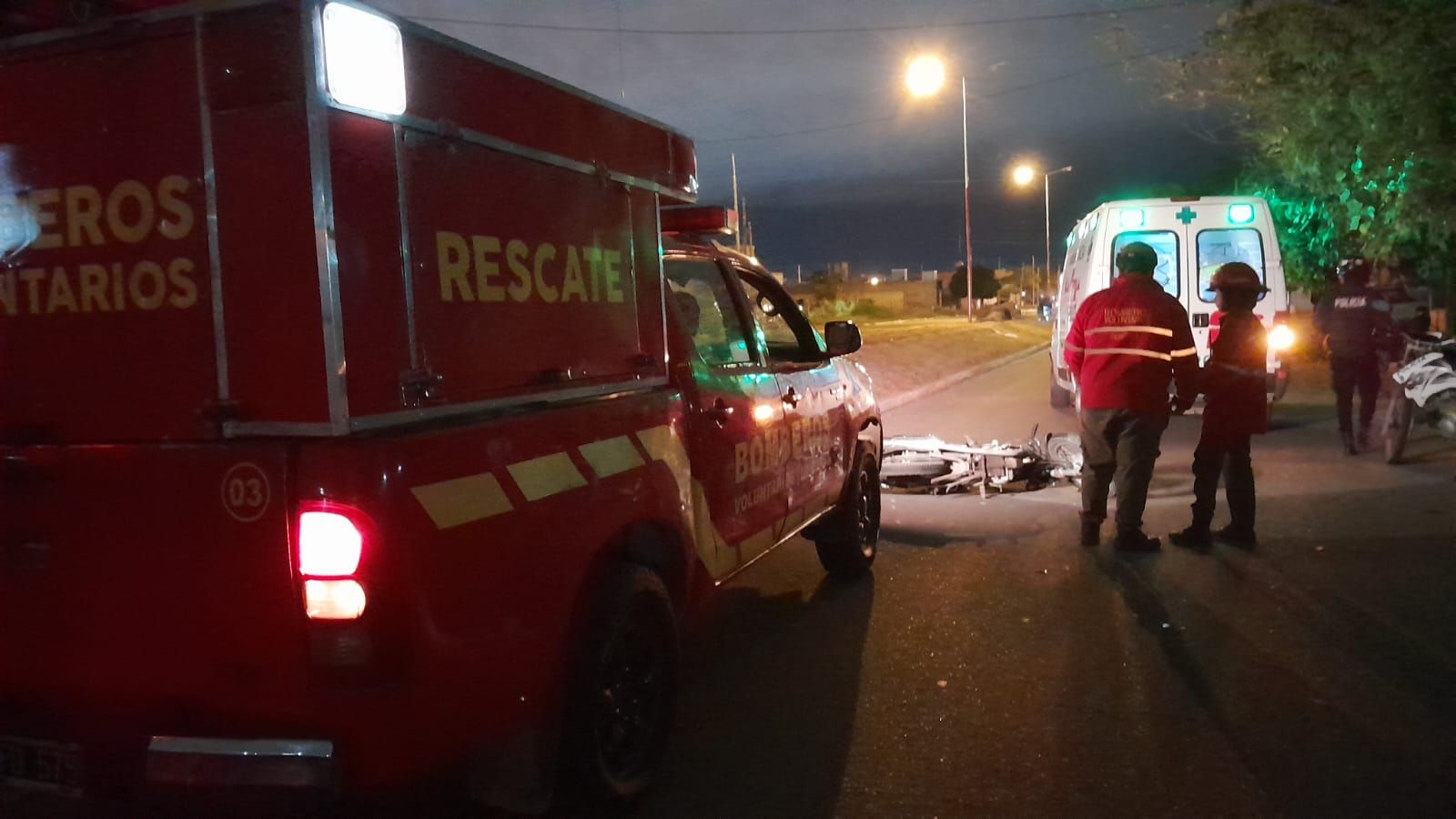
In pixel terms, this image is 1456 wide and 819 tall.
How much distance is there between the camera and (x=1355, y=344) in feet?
34.2

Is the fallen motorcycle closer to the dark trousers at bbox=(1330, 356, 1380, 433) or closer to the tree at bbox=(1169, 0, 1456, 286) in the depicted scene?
the dark trousers at bbox=(1330, 356, 1380, 433)

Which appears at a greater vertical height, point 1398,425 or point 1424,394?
point 1424,394

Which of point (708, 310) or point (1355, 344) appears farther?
point (1355, 344)

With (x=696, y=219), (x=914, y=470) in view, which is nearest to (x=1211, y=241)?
(x=914, y=470)

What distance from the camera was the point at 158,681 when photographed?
2.85 metres

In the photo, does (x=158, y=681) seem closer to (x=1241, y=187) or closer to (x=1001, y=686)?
(x=1001, y=686)

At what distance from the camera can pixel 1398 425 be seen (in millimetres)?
9781

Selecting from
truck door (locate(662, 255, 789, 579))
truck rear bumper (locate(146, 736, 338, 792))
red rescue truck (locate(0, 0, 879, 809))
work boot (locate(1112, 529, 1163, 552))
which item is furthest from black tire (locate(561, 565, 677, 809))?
work boot (locate(1112, 529, 1163, 552))

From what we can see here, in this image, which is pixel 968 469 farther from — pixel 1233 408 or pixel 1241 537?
pixel 1233 408

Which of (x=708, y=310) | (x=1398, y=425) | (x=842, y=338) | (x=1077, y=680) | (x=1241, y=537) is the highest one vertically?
(x=708, y=310)

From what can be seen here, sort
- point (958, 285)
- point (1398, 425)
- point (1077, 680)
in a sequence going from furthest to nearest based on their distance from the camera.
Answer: point (958, 285) → point (1398, 425) → point (1077, 680)

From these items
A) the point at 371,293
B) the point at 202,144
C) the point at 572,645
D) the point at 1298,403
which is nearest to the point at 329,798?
the point at 572,645

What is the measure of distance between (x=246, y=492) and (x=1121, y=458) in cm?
546

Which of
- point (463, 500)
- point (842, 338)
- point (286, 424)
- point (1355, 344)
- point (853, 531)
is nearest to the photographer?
point (286, 424)
